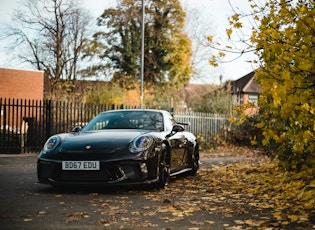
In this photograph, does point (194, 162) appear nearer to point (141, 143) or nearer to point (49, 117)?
point (141, 143)

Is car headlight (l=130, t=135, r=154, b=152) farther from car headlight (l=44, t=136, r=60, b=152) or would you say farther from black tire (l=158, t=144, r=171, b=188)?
→ car headlight (l=44, t=136, r=60, b=152)

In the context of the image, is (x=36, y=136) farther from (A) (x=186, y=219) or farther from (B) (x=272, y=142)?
(A) (x=186, y=219)

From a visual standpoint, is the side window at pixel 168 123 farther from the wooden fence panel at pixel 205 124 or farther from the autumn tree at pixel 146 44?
the autumn tree at pixel 146 44

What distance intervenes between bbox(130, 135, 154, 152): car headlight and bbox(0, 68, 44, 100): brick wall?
27119 millimetres

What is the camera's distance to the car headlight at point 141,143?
7668mm

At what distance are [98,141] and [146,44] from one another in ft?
116

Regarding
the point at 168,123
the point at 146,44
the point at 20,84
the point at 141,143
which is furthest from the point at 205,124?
the point at 146,44

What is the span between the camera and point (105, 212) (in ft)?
19.4

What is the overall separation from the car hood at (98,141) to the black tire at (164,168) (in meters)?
0.56

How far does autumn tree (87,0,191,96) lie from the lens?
42.2 metres

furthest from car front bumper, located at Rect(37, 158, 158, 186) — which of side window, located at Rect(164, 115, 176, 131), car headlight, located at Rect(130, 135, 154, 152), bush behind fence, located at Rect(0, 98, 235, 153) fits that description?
bush behind fence, located at Rect(0, 98, 235, 153)

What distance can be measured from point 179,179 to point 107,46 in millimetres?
34055

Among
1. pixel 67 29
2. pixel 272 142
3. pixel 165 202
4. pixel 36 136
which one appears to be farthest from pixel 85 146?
pixel 67 29

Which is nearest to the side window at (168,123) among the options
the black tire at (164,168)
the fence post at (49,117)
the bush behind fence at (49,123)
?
the black tire at (164,168)
